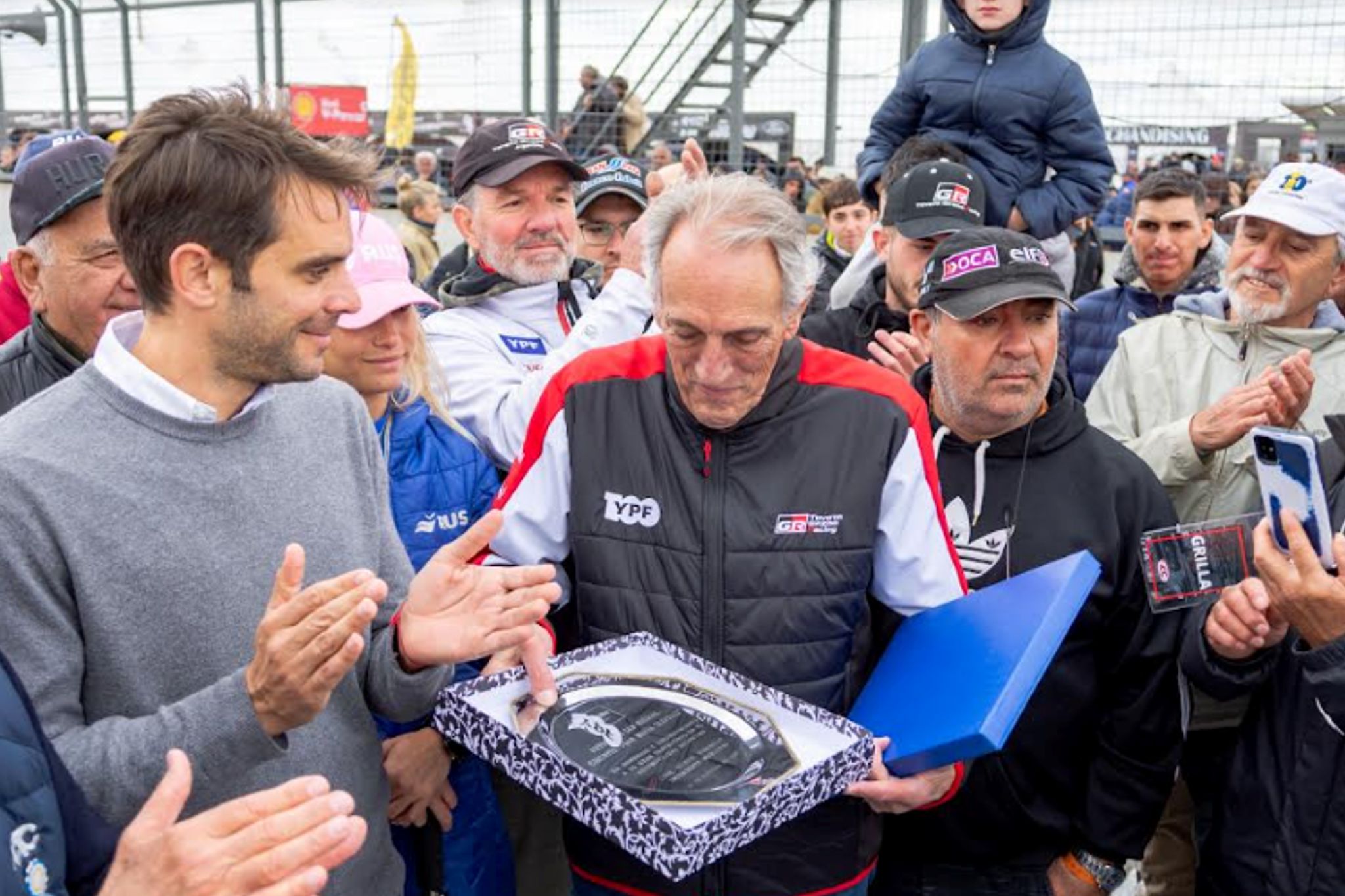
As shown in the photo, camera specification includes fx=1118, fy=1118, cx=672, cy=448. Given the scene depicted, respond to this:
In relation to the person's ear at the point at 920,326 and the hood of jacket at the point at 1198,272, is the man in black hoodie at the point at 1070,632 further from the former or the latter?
the hood of jacket at the point at 1198,272

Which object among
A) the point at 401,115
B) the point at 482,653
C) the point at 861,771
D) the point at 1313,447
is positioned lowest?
the point at 861,771

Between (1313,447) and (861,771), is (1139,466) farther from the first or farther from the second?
(861,771)

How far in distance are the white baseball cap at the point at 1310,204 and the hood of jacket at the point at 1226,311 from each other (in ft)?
0.66

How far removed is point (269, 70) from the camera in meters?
8.29

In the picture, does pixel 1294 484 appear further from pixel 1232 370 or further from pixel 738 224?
pixel 1232 370

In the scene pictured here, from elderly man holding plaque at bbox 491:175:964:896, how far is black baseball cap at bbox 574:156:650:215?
1.88 meters

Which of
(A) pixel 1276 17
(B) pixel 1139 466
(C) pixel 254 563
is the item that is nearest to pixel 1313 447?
(B) pixel 1139 466

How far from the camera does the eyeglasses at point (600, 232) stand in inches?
158

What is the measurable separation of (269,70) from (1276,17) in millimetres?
6627

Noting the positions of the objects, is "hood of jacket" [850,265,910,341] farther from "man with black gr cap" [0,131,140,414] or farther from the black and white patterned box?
"man with black gr cap" [0,131,140,414]

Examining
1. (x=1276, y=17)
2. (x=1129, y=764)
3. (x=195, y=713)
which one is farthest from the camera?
(x=1276, y=17)

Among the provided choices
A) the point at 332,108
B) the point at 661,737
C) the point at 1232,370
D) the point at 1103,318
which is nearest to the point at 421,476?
the point at 661,737

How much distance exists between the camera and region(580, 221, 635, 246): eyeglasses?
401 cm

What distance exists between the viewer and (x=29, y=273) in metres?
2.70
